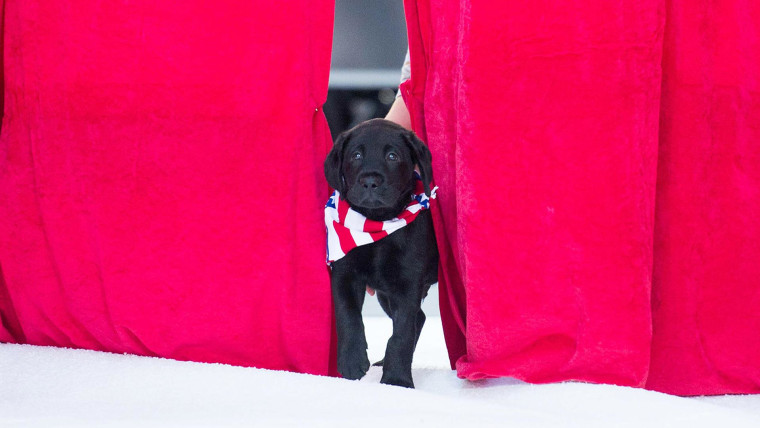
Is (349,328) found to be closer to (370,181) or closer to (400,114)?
(370,181)

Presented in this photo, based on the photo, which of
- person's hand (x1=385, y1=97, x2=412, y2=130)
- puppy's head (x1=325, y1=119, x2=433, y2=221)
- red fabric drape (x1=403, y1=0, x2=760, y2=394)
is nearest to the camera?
red fabric drape (x1=403, y1=0, x2=760, y2=394)

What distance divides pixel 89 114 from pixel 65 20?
0.62ft

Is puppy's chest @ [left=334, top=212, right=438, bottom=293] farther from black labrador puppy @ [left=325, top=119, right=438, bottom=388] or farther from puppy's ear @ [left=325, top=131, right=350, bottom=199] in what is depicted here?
puppy's ear @ [left=325, top=131, right=350, bottom=199]

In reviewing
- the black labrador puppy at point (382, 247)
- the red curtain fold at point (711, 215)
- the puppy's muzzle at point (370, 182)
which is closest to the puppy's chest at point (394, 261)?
the black labrador puppy at point (382, 247)

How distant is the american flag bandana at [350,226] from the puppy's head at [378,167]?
0.02m

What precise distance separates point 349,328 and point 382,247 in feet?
0.56

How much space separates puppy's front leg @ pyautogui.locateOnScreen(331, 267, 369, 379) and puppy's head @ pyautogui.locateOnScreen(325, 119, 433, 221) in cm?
14

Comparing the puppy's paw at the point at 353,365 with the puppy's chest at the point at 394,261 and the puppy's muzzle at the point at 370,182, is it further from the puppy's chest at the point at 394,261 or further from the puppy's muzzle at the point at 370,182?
the puppy's muzzle at the point at 370,182

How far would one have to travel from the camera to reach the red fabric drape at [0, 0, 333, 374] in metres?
1.35

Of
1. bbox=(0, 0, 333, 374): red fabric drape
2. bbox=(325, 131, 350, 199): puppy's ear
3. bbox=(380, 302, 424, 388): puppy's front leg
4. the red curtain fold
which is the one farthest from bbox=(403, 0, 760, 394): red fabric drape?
bbox=(0, 0, 333, 374): red fabric drape

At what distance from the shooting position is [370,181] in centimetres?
130

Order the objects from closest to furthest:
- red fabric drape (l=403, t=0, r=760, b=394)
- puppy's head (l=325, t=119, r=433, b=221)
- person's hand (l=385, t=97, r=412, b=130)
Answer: red fabric drape (l=403, t=0, r=760, b=394), puppy's head (l=325, t=119, r=433, b=221), person's hand (l=385, t=97, r=412, b=130)

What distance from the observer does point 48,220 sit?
1376mm

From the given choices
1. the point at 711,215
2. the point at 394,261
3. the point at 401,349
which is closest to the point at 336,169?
the point at 394,261
